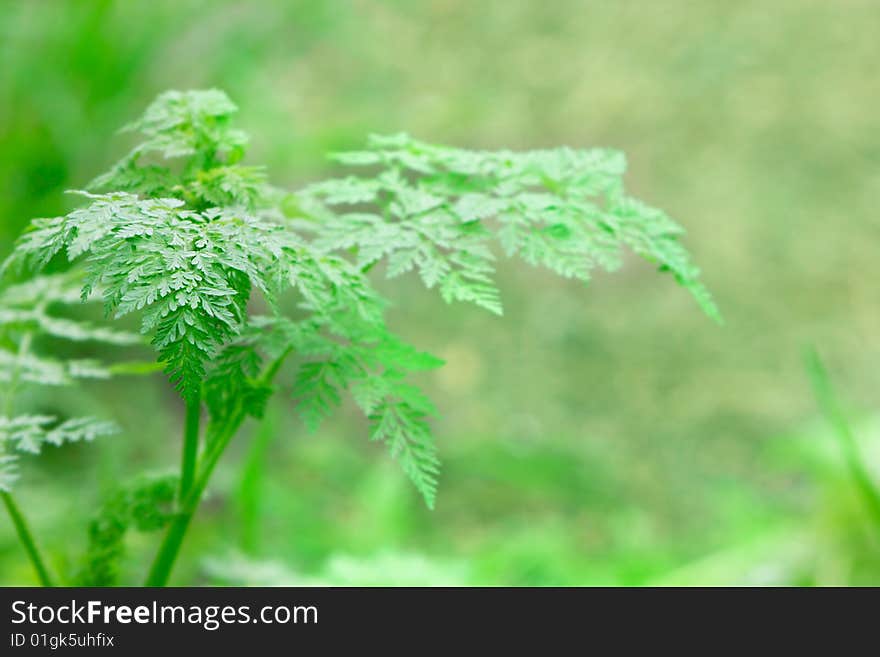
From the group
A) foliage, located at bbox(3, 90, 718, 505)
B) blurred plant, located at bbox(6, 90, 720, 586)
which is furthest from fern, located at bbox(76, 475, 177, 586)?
foliage, located at bbox(3, 90, 718, 505)

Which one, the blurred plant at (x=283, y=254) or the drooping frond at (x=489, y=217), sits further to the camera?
the drooping frond at (x=489, y=217)

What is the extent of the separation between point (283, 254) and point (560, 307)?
3000mm

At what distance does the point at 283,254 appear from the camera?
0.84 m

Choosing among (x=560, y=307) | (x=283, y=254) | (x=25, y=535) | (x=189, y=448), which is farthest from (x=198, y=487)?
(x=560, y=307)

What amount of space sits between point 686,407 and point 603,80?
2.04 m

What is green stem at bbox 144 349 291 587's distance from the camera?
0.99m

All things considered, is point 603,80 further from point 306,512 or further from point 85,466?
point 85,466

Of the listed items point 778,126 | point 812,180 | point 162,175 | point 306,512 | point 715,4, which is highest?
point 715,4

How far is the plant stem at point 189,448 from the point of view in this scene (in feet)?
3.07

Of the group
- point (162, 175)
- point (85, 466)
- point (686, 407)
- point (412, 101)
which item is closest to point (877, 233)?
point (686, 407)

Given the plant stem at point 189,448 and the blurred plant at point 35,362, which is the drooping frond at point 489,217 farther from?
the blurred plant at point 35,362

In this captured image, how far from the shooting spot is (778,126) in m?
4.36

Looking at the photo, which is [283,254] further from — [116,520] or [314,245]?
[116,520]

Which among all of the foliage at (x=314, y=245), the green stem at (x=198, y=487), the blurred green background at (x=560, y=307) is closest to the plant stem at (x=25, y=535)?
the green stem at (x=198, y=487)
